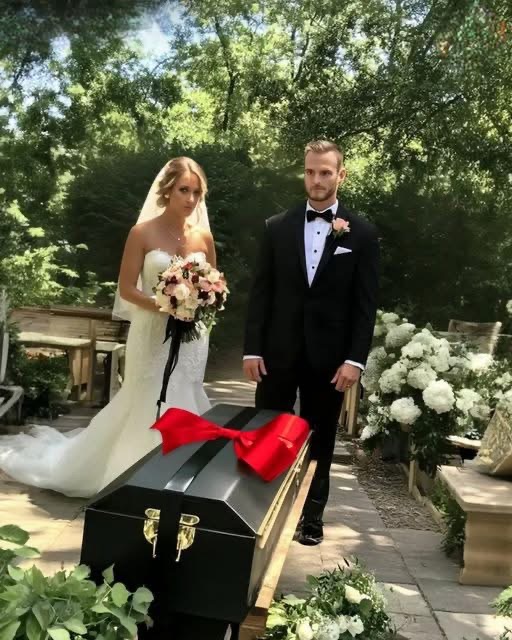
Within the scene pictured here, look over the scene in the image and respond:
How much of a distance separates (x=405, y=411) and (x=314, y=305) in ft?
5.89

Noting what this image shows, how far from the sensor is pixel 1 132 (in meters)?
19.7

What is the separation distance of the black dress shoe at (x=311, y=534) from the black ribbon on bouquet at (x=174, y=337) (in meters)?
1.12

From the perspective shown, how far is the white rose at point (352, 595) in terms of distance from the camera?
2.57 meters

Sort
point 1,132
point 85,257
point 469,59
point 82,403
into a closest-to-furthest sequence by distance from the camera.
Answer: point 82,403 < point 469,59 < point 85,257 < point 1,132

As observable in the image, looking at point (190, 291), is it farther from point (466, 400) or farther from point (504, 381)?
point (504, 381)

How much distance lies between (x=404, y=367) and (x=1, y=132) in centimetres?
1677

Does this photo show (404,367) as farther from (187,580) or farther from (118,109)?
(118,109)

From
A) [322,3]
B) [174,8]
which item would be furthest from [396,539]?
[174,8]

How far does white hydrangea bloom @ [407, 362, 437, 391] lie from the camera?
544cm

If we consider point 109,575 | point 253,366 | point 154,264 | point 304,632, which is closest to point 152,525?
point 109,575

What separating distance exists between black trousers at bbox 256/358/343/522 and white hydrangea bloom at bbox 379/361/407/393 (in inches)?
62.4

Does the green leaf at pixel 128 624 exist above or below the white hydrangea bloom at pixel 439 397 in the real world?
Result: below

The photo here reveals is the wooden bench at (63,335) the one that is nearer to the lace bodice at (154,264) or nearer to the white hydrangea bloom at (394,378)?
the lace bodice at (154,264)

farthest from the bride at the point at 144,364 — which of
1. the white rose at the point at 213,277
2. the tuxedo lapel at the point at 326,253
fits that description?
the tuxedo lapel at the point at 326,253
